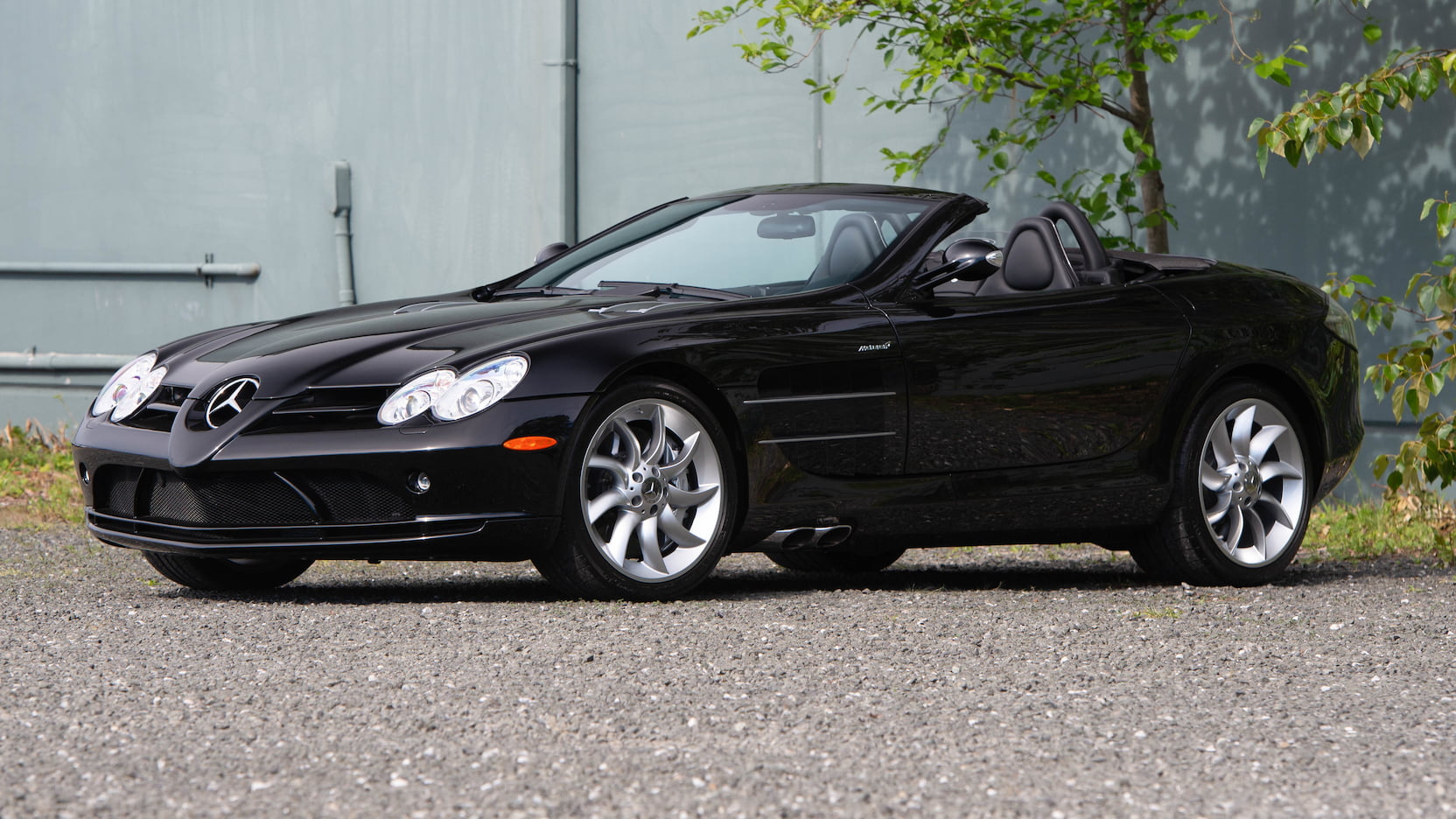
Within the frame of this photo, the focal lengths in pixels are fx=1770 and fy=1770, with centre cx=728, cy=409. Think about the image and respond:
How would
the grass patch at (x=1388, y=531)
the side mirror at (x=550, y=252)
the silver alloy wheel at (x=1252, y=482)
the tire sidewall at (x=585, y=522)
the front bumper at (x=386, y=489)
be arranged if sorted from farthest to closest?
the grass patch at (x=1388, y=531) → the side mirror at (x=550, y=252) → the silver alloy wheel at (x=1252, y=482) → the tire sidewall at (x=585, y=522) → the front bumper at (x=386, y=489)

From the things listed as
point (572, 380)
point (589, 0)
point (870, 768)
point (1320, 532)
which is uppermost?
point (589, 0)

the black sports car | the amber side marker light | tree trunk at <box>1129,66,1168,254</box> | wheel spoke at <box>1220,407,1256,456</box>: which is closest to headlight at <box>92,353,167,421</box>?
the black sports car

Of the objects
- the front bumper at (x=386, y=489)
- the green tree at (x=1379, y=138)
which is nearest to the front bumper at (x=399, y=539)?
the front bumper at (x=386, y=489)

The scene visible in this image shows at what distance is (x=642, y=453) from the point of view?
16.9ft

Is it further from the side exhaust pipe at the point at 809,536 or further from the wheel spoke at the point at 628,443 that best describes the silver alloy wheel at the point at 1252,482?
the wheel spoke at the point at 628,443

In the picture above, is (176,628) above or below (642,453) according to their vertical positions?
below

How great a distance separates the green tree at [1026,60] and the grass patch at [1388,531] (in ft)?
5.63

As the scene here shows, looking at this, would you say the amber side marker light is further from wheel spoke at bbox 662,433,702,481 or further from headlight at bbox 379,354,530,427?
wheel spoke at bbox 662,433,702,481

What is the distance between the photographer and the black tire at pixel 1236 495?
6215 millimetres

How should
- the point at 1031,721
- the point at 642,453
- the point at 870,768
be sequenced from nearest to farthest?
the point at 870,768
the point at 1031,721
the point at 642,453

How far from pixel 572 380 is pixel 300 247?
659cm

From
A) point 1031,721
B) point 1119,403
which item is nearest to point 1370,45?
point 1119,403

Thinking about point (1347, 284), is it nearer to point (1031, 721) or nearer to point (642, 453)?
point (642, 453)

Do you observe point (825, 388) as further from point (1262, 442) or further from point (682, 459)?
point (1262, 442)
